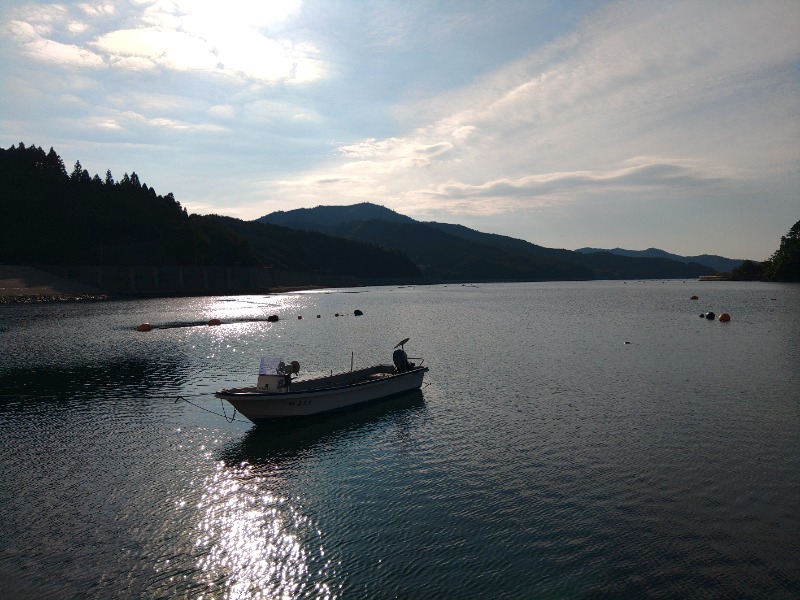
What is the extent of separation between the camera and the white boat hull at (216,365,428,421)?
31344 millimetres

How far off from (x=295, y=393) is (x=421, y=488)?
12.7 m

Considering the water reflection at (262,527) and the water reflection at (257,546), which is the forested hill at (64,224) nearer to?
the water reflection at (262,527)

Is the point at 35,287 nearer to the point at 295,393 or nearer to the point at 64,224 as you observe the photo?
the point at 64,224

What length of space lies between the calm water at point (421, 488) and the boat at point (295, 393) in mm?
1104

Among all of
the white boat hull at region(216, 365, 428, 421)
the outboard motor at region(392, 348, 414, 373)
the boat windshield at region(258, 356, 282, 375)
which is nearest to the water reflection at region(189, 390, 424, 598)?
the white boat hull at region(216, 365, 428, 421)

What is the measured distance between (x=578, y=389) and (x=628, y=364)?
46.3 ft

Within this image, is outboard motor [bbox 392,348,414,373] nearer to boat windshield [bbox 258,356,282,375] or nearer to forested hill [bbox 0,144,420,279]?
boat windshield [bbox 258,356,282,375]

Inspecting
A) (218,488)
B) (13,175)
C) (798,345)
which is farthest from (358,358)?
(13,175)

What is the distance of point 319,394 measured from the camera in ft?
111

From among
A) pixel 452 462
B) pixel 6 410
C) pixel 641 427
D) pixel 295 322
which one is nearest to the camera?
pixel 452 462

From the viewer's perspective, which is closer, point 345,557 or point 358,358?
point 345,557

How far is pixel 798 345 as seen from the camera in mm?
61844

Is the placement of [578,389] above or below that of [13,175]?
below

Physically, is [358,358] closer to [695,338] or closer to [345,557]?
[345,557]
